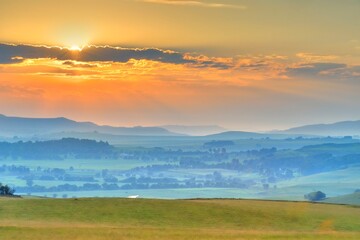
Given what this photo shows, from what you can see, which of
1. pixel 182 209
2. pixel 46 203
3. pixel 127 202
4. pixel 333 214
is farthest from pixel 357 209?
pixel 46 203

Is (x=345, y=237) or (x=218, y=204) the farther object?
(x=218, y=204)

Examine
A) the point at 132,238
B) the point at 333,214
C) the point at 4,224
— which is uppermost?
the point at 333,214

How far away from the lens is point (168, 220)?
68812mm

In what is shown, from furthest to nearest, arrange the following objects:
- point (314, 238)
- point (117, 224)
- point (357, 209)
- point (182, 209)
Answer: point (357, 209) < point (182, 209) < point (117, 224) < point (314, 238)

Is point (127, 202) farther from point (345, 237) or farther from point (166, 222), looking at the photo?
point (345, 237)

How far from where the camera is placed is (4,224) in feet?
200

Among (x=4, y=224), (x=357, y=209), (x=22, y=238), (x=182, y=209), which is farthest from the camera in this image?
(x=357, y=209)

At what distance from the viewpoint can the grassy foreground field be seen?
5653cm

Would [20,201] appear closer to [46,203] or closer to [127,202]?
[46,203]

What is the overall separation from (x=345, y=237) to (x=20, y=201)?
129 ft

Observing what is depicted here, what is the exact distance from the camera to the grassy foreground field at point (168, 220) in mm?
56531

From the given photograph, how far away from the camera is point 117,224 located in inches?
2576

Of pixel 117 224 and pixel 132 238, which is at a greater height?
pixel 117 224

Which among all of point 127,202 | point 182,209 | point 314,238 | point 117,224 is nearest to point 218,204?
point 182,209
